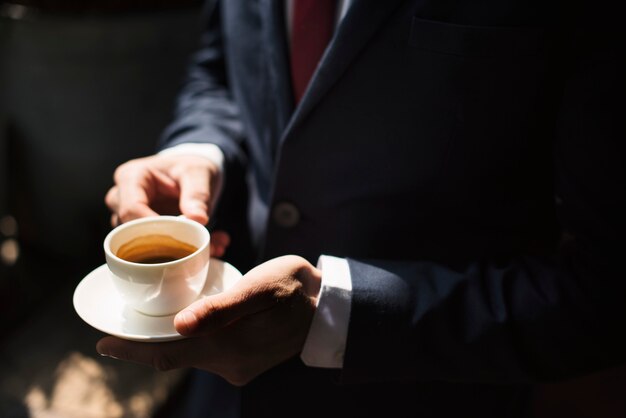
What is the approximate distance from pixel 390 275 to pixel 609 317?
32 centimetres

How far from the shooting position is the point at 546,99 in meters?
0.83

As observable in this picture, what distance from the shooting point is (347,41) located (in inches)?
32.4

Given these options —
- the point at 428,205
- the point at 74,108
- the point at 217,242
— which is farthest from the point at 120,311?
the point at 74,108

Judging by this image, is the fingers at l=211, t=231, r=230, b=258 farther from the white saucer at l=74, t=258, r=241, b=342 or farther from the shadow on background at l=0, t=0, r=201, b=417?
the shadow on background at l=0, t=0, r=201, b=417

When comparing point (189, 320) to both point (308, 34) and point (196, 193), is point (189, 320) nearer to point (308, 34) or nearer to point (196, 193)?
point (196, 193)

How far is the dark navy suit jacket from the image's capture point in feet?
2.55

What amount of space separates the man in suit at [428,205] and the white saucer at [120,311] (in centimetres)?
3

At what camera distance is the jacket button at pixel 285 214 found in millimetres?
975

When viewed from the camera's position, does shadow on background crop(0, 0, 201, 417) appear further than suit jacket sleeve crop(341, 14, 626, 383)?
Yes

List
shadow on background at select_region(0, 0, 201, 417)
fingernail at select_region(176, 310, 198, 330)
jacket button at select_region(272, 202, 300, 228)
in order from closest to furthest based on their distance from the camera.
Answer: fingernail at select_region(176, 310, 198, 330), jacket button at select_region(272, 202, 300, 228), shadow on background at select_region(0, 0, 201, 417)

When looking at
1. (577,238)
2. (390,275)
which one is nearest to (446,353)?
(390,275)

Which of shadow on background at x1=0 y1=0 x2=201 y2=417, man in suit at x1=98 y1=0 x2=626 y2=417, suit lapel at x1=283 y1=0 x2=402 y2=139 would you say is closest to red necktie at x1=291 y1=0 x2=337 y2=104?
man in suit at x1=98 y1=0 x2=626 y2=417

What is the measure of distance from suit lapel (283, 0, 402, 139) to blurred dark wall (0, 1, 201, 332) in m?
1.43

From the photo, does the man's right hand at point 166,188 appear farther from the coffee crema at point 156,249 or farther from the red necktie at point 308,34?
the red necktie at point 308,34
